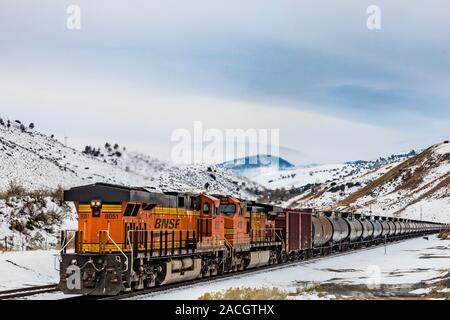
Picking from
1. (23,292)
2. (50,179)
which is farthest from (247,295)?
(50,179)

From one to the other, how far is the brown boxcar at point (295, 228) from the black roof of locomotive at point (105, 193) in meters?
18.7

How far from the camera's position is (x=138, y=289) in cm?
2159

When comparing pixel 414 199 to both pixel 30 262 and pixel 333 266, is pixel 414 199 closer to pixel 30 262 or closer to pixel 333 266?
pixel 333 266

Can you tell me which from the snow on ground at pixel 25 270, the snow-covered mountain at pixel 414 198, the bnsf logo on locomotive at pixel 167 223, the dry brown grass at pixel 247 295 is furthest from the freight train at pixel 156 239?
the snow-covered mountain at pixel 414 198

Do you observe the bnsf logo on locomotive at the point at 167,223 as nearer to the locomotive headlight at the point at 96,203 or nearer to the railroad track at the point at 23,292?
the locomotive headlight at the point at 96,203

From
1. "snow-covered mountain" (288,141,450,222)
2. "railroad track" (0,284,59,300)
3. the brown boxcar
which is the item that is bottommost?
"railroad track" (0,284,59,300)

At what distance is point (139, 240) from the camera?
21156 mm

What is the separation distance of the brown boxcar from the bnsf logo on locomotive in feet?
49.6

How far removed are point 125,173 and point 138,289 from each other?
202 inches

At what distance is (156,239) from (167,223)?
1222mm

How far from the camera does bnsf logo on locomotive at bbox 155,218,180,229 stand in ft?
74.7

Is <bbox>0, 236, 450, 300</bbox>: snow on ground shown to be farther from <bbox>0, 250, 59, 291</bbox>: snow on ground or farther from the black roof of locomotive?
the black roof of locomotive

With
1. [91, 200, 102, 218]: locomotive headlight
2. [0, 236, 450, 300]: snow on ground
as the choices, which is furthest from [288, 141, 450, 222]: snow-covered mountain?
[91, 200, 102, 218]: locomotive headlight
